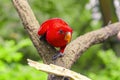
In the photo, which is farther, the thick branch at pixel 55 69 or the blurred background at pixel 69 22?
the blurred background at pixel 69 22

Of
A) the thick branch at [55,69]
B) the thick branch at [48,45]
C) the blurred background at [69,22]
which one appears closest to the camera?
the thick branch at [55,69]

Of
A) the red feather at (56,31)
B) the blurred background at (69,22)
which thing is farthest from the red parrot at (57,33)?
the blurred background at (69,22)

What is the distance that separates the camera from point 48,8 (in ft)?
8.07

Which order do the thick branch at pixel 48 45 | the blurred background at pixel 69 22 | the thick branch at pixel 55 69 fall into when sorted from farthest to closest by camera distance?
the blurred background at pixel 69 22
the thick branch at pixel 48 45
the thick branch at pixel 55 69

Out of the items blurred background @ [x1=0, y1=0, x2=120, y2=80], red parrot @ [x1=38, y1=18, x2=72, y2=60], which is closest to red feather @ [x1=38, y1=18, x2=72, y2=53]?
red parrot @ [x1=38, y1=18, x2=72, y2=60]

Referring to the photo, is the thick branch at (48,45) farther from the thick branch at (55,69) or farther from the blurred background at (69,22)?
the blurred background at (69,22)

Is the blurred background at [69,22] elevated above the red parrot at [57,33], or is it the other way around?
the blurred background at [69,22]

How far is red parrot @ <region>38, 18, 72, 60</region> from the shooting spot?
790 millimetres

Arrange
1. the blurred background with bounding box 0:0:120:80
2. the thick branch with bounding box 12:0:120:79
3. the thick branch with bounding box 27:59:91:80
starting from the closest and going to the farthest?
the thick branch with bounding box 27:59:91:80 < the thick branch with bounding box 12:0:120:79 < the blurred background with bounding box 0:0:120:80

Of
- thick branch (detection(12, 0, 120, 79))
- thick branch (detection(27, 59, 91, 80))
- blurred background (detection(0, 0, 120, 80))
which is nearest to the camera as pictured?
thick branch (detection(27, 59, 91, 80))

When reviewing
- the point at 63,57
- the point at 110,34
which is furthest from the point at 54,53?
the point at 110,34

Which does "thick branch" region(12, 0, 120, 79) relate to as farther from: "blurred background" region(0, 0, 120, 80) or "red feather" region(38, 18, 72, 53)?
"blurred background" region(0, 0, 120, 80)

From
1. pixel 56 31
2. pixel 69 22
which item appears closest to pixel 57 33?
pixel 56 31

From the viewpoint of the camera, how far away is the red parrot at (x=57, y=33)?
790 mm
